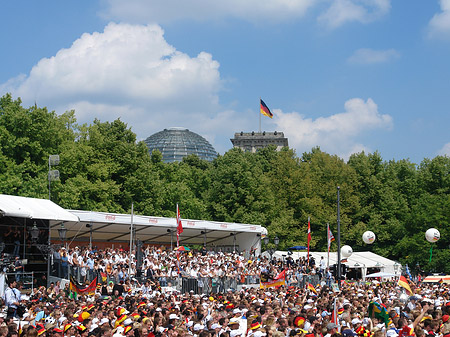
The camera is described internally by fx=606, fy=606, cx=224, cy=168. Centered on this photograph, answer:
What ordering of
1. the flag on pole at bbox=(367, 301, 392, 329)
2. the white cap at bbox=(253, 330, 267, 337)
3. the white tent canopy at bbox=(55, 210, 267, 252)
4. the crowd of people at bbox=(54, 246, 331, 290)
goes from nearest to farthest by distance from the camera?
the white cap at bbox=(253, 330, 267, 337), the flag on pole at bbox=(367, 301, 392, 329), the crowd of people at bbox=(54, 246, 331, 290), the white tent canopy at bbox=(55, 210, 267, 252)

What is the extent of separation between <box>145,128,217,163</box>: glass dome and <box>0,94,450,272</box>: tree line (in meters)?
111

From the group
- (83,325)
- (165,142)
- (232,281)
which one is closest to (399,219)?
(232,281)

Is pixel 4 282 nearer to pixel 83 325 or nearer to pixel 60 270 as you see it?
pixel 60 270

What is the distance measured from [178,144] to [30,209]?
162m

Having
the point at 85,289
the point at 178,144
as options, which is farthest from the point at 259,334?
the point at 178,144

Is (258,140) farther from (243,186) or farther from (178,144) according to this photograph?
(243,186)

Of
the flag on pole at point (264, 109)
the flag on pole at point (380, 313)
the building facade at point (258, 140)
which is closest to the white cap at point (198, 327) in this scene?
the flag on pole at point (380, 313)

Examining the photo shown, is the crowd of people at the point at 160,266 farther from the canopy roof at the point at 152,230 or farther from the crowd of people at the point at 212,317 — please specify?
the crowd of people at the point at 212,317

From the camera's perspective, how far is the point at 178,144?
189m

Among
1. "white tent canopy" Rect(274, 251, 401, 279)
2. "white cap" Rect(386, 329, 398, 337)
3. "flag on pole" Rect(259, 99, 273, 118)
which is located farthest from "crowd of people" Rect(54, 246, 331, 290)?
"flag on pole" Rect(259, 99, 273, 118)

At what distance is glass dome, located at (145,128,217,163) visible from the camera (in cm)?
18588

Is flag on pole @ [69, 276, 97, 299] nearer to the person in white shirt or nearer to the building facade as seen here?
the person in white shirt

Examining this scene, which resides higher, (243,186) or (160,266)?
(243,186)

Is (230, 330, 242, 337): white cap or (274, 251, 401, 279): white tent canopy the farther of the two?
(274, 251, 401, 279): white tent canopy
